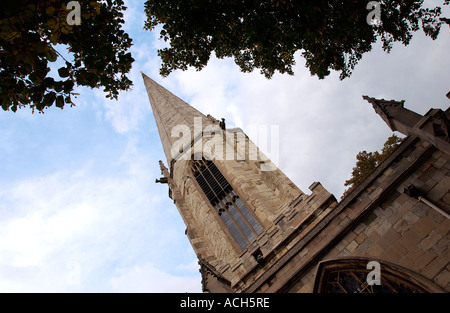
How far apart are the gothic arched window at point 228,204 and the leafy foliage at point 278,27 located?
6.77 meters

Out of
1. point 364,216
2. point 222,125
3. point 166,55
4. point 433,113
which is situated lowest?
point 364,216

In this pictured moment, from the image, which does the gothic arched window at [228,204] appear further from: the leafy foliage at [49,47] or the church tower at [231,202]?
the leafy foliage at [49,47]

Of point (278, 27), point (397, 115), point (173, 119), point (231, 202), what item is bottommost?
point (397, 115)

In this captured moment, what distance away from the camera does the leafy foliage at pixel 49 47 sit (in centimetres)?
415

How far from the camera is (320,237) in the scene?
630 cm

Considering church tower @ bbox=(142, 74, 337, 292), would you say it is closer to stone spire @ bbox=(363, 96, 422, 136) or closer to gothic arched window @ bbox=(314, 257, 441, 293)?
gothic arched window @ bbox=(314, 257, 441, 293)

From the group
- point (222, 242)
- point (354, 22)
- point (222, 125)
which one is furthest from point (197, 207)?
point (354, 22)

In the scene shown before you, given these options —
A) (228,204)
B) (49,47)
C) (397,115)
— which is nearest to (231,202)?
(228,204)

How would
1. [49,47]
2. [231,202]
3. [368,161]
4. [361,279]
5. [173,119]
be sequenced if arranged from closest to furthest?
1. [49,47]
2. [361,279]
3. [231,202]
4. [368,161]
5. [173,119]

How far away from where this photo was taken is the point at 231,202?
13695 mm

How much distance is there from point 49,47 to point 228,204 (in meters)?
10.8

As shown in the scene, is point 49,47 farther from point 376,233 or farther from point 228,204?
point 228,204

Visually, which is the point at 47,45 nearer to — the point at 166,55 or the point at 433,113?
the point at 166,55
